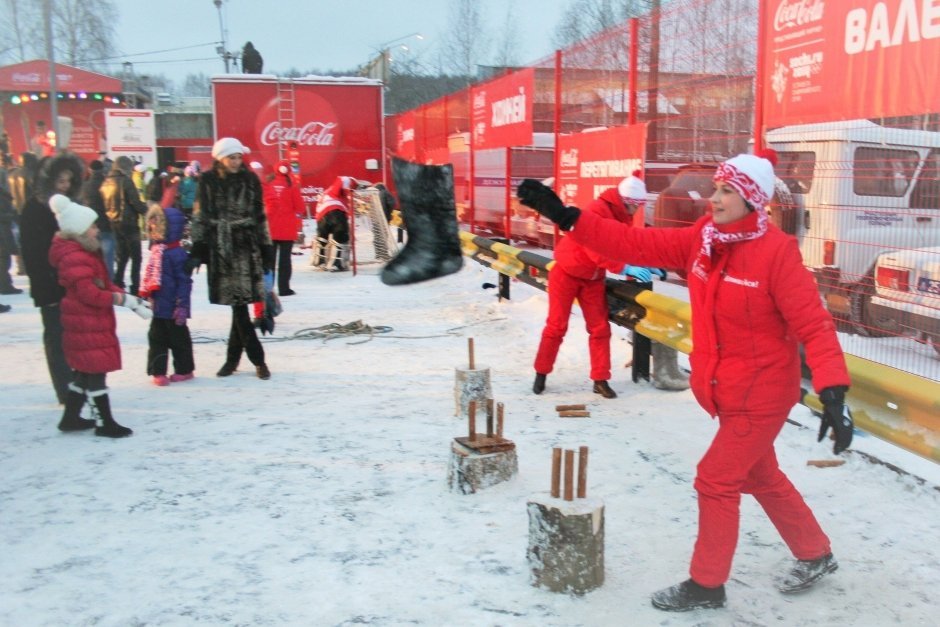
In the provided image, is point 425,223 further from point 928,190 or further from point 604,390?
point 928,190

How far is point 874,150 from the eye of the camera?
8.61 meters

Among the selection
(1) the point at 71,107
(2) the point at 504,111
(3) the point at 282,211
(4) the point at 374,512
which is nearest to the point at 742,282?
(4) the point at 374,512

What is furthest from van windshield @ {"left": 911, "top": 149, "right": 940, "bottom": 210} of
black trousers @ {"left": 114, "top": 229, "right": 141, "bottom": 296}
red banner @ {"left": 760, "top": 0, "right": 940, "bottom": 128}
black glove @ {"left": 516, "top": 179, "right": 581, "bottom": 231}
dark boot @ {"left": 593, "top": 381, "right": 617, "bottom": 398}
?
black trousers @ {"left": 114, "top": 229, "right": 141, "bottom": 296}

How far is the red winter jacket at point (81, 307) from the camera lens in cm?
523

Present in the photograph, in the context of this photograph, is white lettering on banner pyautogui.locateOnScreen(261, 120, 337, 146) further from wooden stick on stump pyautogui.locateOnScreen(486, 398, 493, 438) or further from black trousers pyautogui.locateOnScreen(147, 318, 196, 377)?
wooden stick on stump pyautogui.locateOnScreen(486, 398, 493, 438)

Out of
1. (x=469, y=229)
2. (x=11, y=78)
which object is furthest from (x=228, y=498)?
(x=11, y=78)

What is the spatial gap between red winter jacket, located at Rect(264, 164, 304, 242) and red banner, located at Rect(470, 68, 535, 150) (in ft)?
9.45

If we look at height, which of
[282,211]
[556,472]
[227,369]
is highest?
[282,211]

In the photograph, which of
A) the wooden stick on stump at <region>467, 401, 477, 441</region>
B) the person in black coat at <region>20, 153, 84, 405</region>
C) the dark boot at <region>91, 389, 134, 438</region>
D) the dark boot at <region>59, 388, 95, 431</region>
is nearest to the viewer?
the wooden stick on stump at <region>467, 401, 477, 441</region>

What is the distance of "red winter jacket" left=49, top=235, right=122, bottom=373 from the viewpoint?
5.23 meters

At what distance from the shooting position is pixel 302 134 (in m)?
25.0

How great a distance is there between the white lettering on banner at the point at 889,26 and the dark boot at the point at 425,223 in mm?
2609

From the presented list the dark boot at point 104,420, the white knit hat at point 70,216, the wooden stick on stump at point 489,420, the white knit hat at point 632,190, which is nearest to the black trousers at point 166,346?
the dark boot at point 104,420

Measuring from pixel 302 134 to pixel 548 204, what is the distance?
2277 centimetres
